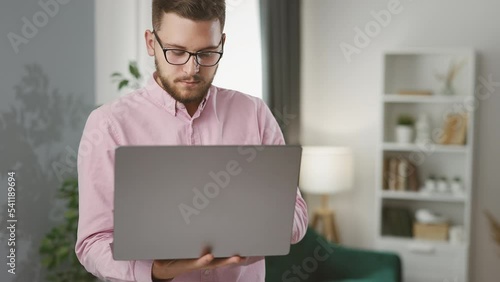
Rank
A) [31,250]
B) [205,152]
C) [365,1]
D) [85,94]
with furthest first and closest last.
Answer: [365,1], [85,94], [31,250], [205,152]

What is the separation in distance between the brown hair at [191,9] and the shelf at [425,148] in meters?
2.83

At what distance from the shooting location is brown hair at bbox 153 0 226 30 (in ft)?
4.03

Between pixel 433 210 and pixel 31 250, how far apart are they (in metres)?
2.70

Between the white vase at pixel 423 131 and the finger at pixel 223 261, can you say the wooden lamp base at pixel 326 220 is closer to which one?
the white vase at pixel 423 131

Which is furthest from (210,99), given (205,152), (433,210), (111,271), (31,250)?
(433,210)

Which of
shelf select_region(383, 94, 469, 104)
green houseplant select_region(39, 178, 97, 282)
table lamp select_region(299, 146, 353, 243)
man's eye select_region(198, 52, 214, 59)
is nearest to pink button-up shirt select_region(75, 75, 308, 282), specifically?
man's eye select_region(198, 52, 214, 59)

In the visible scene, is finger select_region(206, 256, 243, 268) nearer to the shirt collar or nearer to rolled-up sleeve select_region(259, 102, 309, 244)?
rolled-up sleeve select_region(259, 102, 309, 244)

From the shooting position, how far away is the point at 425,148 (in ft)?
12.8

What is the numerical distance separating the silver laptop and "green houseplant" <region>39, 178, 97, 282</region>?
4.30 feet

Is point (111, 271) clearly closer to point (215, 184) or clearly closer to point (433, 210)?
A: point (215, 184)

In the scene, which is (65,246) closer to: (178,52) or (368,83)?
(178,52)

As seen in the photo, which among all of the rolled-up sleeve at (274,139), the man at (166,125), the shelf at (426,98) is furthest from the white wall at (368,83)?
the man at (166,125)

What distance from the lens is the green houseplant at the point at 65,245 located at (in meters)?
2.30

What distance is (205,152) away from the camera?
1.06 metres
